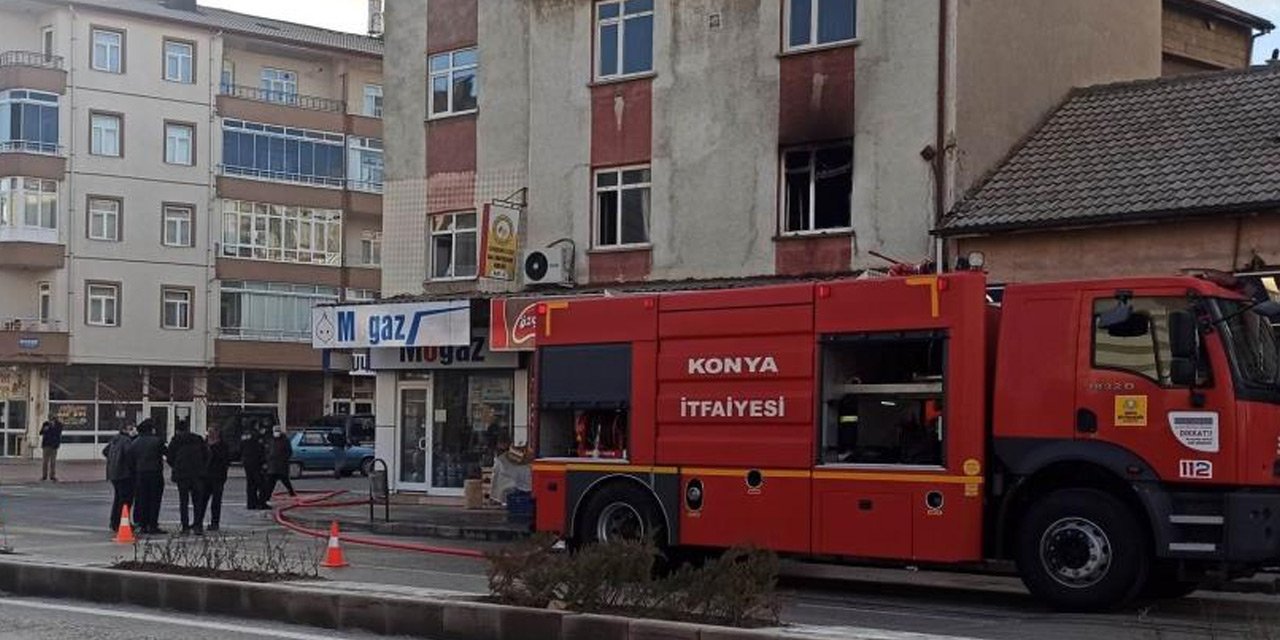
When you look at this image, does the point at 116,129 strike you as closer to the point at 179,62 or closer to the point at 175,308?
the point at 179,62

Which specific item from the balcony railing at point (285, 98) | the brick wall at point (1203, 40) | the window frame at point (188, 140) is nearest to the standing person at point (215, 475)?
the brick wall at point (1203, 40)

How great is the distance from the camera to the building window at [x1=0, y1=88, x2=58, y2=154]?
55.6m

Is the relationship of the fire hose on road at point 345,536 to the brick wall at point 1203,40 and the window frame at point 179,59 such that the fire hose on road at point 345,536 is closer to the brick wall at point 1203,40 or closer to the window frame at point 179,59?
the brick wall at point 1203,40

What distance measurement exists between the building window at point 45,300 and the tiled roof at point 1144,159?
4290cm

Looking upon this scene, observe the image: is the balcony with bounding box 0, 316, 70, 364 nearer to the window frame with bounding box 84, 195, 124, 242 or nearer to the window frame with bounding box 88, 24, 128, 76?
the window frame with bounding box 84, 195, 124, 242

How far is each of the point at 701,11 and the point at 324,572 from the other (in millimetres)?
12045

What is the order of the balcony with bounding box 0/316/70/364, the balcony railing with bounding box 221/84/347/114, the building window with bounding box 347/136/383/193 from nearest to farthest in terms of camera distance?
the balcony with bounding box 0/316/70/364, the balcony railing with bounding box 221/84/347/114, the building window with bounding box 347/136/383/193

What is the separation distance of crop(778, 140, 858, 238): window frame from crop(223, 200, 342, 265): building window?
40651 mm

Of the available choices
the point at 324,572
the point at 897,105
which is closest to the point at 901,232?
the point at 897,105

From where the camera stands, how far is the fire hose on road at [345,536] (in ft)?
66.8

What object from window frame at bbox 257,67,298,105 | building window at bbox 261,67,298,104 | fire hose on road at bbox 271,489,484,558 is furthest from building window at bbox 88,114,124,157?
fire hose on road at bbox 271,489,484,558

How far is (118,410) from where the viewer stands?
58.8 metres

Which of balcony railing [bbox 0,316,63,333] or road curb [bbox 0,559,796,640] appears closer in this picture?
road curb [bbox 0,559,796,640]

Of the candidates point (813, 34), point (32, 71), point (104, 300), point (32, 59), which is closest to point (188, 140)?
point (32, 59)
